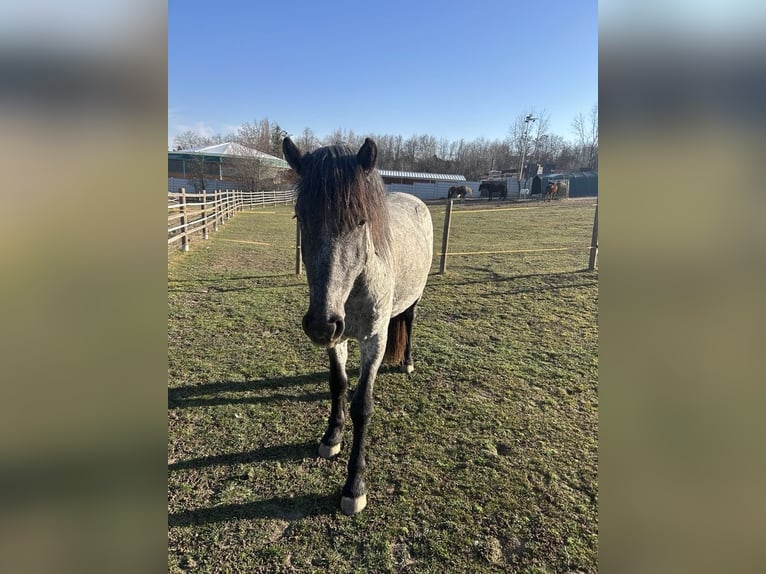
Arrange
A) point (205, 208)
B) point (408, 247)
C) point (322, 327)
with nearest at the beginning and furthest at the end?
1. point (322, 327)
2. point (408, 247)
3. point (205, 208)

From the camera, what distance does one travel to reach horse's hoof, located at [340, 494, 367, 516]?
217 centimetres

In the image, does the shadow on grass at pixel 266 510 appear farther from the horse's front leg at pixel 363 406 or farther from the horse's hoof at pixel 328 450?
the horse's hoof at pixel 328 450

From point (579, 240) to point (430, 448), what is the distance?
11244 mm

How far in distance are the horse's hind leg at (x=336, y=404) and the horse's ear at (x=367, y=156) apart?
1.24 m

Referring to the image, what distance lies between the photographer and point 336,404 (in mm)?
2732

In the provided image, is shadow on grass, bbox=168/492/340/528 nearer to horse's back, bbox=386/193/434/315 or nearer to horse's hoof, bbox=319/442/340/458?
horse's hoof, bbox=319/442/340/458

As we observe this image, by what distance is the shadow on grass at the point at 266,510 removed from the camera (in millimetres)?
2105

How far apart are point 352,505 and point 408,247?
6.16 ft
